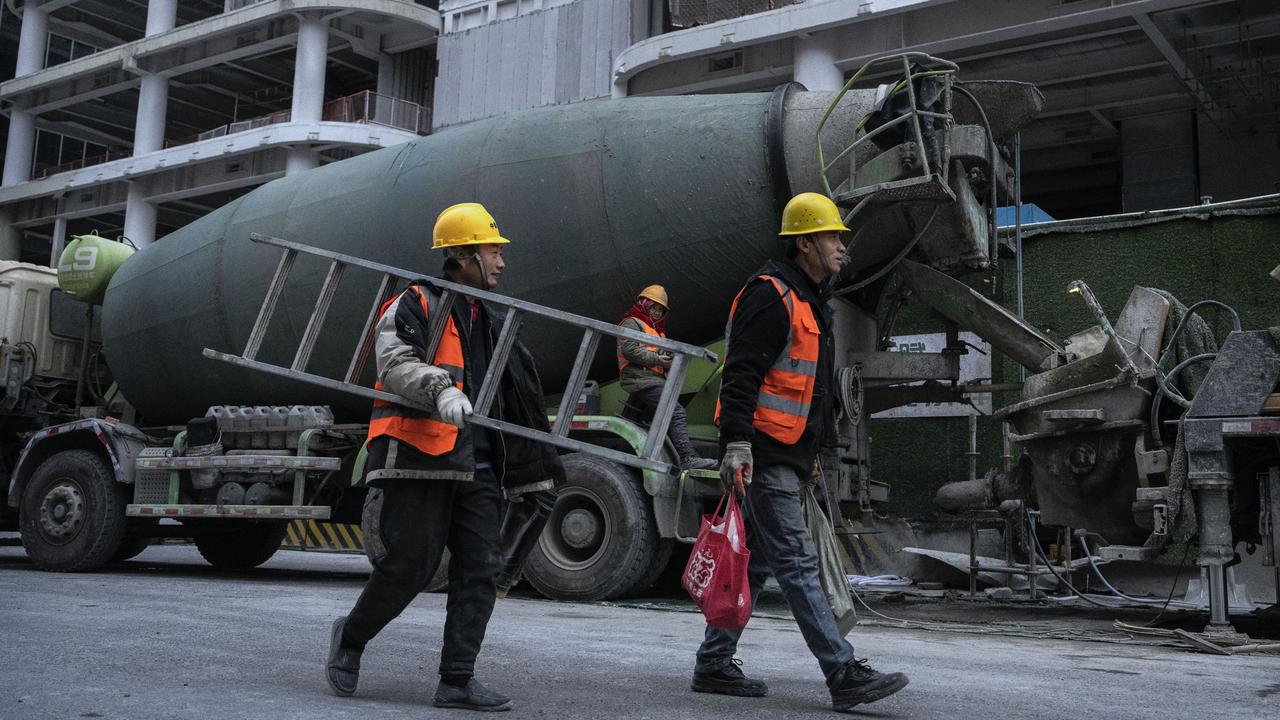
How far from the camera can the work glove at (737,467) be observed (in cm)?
414

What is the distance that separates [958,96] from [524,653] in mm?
4601

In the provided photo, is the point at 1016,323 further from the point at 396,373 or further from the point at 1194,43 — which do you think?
the point at 1194,43

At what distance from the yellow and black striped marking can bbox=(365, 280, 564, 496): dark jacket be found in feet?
37.5

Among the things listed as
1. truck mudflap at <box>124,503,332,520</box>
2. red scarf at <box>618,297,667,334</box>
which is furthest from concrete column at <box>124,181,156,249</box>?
red scarf at <box>618,297,667,334</box>

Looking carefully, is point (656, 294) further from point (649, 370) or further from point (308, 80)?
point (308, 80)

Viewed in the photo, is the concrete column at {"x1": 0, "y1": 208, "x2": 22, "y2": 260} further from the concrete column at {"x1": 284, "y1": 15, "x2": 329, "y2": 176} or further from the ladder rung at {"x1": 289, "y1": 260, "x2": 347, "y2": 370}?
the ladder rung at {"x1": 289, "y1": 260, "x2": 347, "y2": 370}

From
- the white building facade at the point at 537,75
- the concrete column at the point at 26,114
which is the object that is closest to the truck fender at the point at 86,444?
the white building facade at the point at 537,75

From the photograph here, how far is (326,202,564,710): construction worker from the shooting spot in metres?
3.90

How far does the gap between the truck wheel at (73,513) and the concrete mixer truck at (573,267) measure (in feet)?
0.06

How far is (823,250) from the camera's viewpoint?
4.48m

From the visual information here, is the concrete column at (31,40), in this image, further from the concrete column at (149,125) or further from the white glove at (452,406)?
the white glove at (452,406)

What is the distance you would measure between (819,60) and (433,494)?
1806 cm

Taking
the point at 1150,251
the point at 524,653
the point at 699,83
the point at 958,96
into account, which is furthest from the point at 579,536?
the point at 699,83

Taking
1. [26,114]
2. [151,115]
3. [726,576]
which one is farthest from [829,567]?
[26,114]
